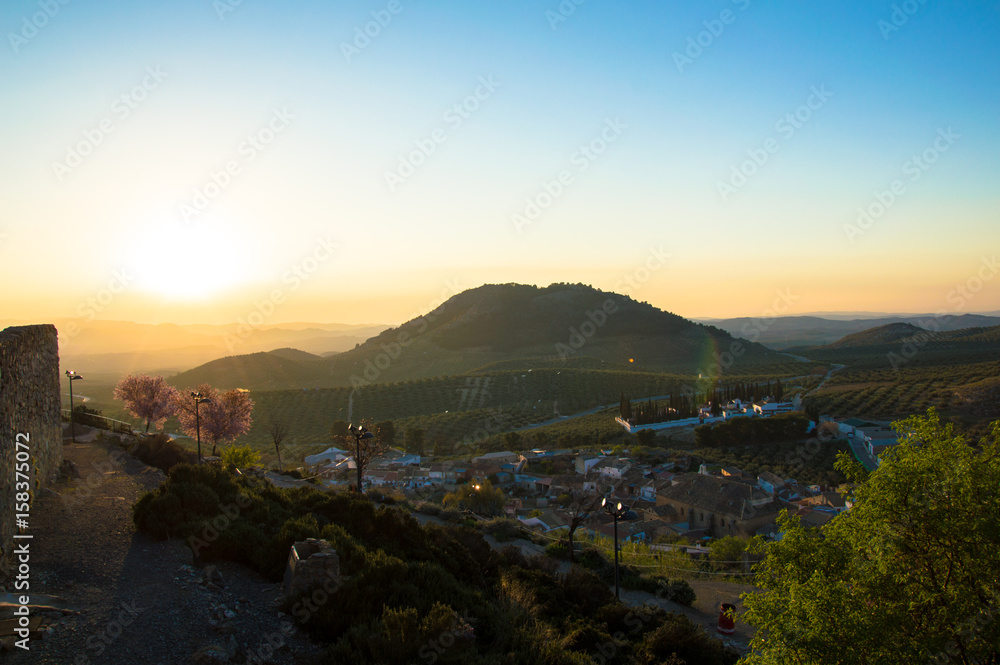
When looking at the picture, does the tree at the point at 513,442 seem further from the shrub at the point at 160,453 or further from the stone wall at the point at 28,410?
the stone wall at the point at 28,410

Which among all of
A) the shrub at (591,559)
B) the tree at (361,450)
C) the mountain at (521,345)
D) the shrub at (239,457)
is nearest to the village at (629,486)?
the shrub at (591,559)

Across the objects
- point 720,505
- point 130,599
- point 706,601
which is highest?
point 130,599

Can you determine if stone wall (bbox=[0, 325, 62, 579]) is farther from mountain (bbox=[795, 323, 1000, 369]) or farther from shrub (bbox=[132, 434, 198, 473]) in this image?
mountain (bbox=[795, 323, 1000, 369])

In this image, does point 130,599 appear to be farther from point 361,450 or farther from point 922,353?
point 922,353

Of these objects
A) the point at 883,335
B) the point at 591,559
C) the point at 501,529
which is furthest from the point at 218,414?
the point at 883,335

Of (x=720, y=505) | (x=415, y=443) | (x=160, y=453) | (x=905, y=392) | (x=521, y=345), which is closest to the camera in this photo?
(x=160, y=453)

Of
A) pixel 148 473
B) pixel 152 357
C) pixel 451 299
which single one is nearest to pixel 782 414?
pixel 148 473
